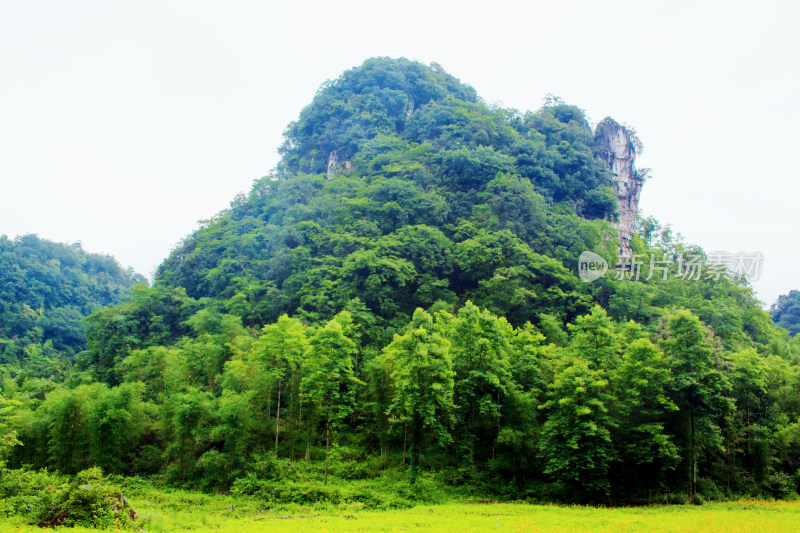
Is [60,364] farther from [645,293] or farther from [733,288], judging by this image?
[733,288]

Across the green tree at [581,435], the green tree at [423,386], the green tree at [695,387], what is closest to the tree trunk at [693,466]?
the green tree at [695,387]

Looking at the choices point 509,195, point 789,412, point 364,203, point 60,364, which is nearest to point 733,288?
point 789,412

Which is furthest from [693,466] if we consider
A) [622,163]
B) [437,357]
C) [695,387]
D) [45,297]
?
[45,297]

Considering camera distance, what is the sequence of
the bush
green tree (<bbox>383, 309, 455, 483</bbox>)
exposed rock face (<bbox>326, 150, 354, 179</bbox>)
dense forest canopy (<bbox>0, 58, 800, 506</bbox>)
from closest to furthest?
the bush < green tree (<bbox>383, 309, 455, 483</bbox>) < dense forest canopy (<bbox>0, 58, 800, 506</bbox>) < exposed rock face (<bbox>326, 150, 354, 179</bbox>)

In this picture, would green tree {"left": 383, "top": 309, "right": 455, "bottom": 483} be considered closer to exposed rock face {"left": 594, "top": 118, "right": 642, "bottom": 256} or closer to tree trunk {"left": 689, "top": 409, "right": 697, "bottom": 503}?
tree trunk {"left": 689, "top": 409, "right": 697, "bottom": 503}

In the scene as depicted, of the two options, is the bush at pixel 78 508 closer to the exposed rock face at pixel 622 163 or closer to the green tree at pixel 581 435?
the green tree at pixel 581 435

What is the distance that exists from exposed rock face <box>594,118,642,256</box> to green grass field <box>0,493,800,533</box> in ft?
104

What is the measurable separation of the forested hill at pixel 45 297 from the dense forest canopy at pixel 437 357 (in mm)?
15372

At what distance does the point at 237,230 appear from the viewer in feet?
141

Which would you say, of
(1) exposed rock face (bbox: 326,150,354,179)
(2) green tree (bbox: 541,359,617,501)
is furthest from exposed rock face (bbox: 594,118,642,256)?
(2) green tree (bbox: 541,359,617,501)

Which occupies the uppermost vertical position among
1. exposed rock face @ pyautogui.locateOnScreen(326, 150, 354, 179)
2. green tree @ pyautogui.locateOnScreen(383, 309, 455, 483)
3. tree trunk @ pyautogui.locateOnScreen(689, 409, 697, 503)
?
exposed rock face @ pyautogui.locateOnScreen(326, 150, 354, 179)

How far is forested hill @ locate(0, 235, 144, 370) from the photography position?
161 ft

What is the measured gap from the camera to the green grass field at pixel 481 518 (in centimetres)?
1342

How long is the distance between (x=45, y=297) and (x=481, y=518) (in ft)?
203
